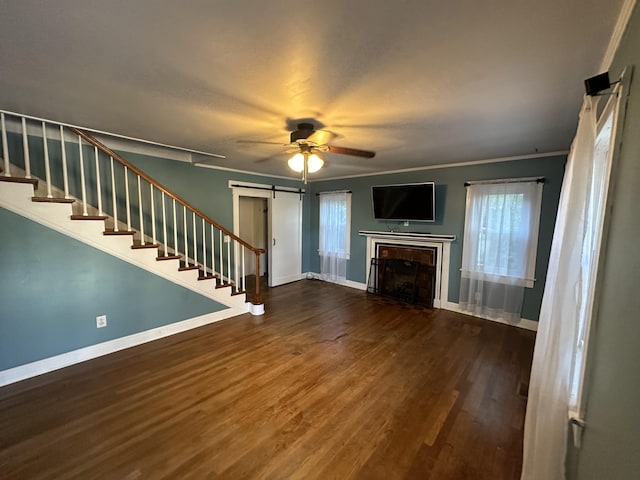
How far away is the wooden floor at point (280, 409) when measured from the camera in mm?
1691

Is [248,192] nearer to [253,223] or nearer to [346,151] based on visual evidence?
[253,223]

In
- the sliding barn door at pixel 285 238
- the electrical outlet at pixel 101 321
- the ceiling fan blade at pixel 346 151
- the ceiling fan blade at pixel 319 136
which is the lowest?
the electrical outlet at pixel 101 321

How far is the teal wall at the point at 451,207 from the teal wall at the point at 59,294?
3650mm

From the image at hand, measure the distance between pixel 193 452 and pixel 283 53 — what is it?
98.2 inches

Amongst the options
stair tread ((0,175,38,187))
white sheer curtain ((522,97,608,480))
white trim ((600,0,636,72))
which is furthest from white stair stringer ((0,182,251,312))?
white trim ((600,0,636,72))

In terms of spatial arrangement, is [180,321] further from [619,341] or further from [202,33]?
[619,341]

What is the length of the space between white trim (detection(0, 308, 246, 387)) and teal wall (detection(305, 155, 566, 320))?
2.92 metres

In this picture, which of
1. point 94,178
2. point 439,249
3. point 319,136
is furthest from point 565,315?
point 94,178

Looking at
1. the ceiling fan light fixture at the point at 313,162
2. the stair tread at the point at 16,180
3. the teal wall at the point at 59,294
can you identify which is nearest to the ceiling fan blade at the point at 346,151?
the ceiling fan light fixture at the point at 313,162

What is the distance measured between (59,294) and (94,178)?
150 centimetres

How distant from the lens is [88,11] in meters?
1.14

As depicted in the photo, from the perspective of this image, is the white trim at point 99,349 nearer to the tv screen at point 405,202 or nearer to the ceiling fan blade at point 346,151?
the ceiling fan blade at point 346,151

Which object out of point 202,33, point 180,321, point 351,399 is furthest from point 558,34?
point 180,321

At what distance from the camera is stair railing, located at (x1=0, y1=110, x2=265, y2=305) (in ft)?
8.89
